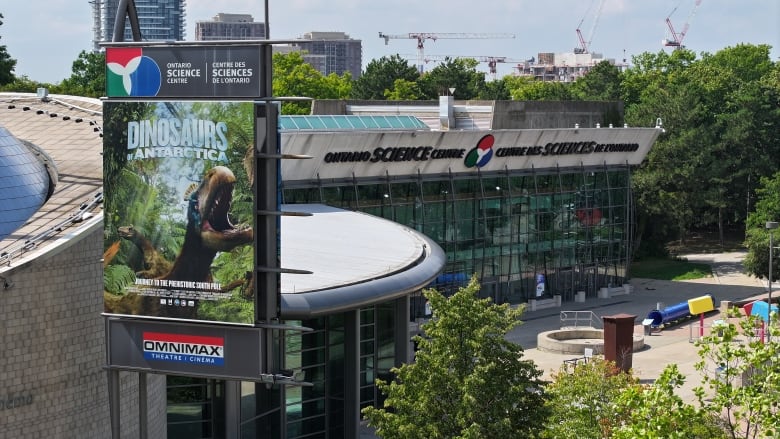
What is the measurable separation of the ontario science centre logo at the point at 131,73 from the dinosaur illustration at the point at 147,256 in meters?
2.52

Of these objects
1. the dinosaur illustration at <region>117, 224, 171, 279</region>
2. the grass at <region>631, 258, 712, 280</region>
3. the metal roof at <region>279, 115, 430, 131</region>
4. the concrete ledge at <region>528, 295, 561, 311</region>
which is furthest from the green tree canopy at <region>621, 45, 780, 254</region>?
the dinosaur illustration at <region>117, 224, 171, 279</region>

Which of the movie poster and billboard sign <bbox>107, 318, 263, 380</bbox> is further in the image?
billboard sign <bbox>107, 318, 263, 380</bbox>

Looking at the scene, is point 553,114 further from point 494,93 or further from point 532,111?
point 494,93

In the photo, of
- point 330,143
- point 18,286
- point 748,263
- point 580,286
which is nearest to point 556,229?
point 580,286

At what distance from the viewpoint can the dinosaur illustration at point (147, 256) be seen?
24.6m

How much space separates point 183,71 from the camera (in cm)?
2452

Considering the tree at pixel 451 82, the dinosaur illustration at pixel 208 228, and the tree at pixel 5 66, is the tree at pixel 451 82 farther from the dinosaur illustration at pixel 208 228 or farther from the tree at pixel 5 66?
the dinosaur illustration at pixel 208 228

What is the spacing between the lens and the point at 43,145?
3862 cm

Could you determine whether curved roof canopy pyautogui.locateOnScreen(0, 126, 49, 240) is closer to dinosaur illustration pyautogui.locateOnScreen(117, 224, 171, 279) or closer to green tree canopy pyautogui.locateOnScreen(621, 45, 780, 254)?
dinosaur illustration pyautogui.locateOnScreen(117, 224, 171, 279)

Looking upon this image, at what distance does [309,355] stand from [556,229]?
33.1 meters

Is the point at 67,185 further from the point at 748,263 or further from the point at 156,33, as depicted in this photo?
the point at 156,33

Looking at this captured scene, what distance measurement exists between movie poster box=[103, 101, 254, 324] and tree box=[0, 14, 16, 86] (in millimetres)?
68535

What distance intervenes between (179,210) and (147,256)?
112cm

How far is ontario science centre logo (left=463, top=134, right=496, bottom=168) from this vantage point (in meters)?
63.0
